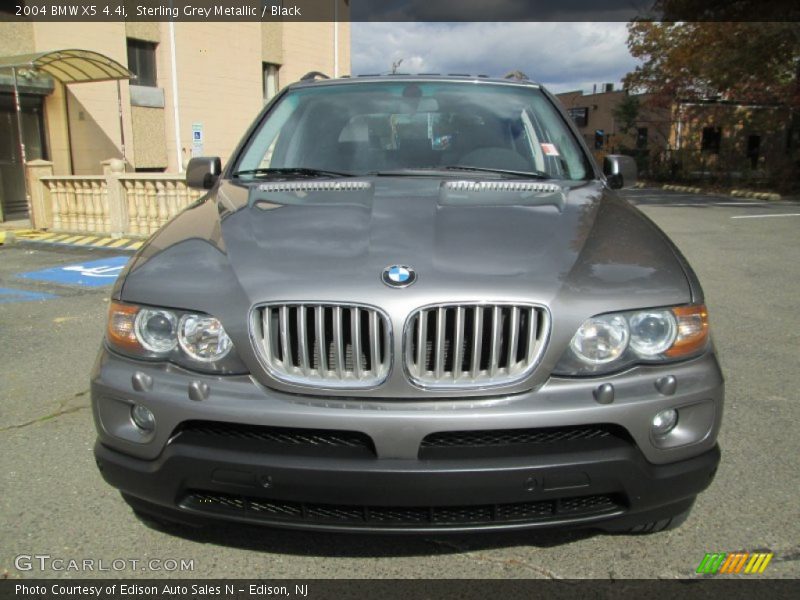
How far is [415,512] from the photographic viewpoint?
2.04 m

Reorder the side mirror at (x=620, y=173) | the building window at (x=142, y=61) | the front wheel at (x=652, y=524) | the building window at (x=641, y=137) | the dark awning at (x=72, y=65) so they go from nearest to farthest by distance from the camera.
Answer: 1. the front wheel at (x=652, y=524)
2. the side mirror at (x=620, y=173)
3. the dark awning at (x=72, y=65)
4. the building window at (x=142, y=61)
5. the building window at (x=641, y=137)

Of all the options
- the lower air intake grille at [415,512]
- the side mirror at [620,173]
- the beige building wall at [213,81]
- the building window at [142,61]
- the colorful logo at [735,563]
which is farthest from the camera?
the beige building wall at [213,81]

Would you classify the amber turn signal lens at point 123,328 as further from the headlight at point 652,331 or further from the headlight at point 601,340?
the headlight at point 652,331

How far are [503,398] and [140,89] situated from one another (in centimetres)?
1758

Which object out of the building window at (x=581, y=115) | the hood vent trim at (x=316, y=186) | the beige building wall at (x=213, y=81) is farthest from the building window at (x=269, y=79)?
the building window at (x=581, y=115)

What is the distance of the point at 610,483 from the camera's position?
1.99 m

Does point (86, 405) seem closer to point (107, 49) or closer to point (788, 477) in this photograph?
point (788, 477)

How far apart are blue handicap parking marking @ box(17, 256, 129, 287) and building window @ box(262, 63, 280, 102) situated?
49.9 ft

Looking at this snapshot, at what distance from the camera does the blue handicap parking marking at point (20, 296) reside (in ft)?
22.0

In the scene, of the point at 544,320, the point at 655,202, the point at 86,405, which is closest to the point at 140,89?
the point at 655,202

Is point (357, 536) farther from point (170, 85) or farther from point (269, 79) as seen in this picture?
point (269, 79)

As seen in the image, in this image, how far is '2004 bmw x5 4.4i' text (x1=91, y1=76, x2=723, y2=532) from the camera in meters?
1.94

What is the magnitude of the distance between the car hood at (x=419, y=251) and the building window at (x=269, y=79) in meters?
21.6

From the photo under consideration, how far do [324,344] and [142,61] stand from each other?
709 inches
